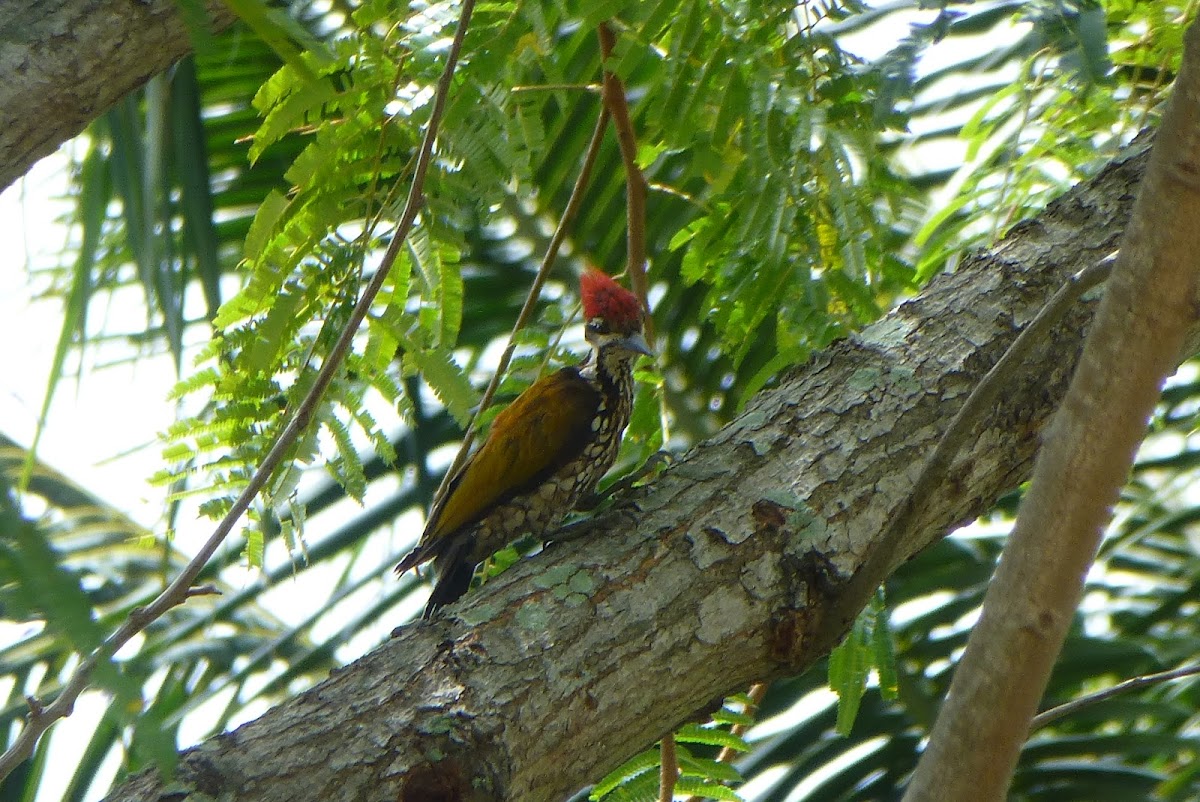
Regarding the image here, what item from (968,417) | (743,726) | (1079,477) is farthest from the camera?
(743,726)

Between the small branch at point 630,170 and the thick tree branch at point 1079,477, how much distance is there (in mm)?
1436

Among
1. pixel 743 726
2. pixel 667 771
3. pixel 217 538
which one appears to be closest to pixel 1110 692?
pixel 667 771

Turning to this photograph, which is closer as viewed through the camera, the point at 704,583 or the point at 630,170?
the point at 704,583

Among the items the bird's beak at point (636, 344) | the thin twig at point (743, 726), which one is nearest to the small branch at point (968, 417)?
the thin twig at point (743, 726)

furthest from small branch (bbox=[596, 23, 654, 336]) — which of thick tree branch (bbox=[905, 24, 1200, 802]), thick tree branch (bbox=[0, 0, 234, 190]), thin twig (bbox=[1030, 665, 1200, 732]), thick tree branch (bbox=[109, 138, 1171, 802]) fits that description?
thin twig (bbox=[1030, 665, 1200, 732])

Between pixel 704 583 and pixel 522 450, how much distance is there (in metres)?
1.06

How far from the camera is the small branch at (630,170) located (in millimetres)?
2905

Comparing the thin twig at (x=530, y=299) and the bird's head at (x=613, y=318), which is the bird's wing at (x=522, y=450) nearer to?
the thin twig at (x=530, y=299)

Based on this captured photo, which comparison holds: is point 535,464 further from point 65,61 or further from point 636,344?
point 65,61

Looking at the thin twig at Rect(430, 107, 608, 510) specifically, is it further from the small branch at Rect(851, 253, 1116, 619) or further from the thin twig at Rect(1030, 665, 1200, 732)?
the thin twig at Rect(1030, 665, 1200, 732)

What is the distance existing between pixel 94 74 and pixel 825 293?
5.40 ft

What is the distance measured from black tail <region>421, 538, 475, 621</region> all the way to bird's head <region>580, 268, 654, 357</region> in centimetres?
66

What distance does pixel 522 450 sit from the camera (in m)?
3.12

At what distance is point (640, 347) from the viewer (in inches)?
125
